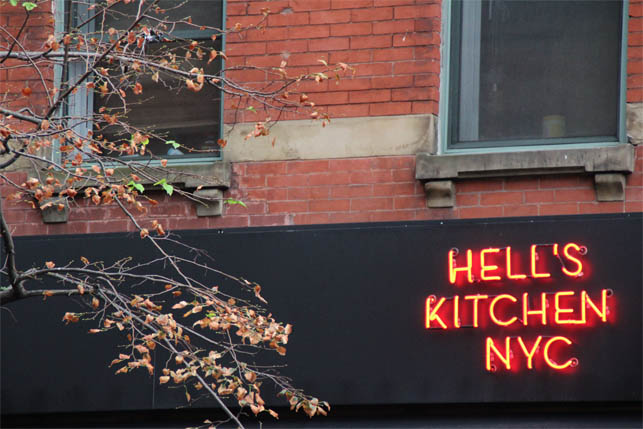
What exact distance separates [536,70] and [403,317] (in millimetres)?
2049

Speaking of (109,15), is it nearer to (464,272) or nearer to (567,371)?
(464,272)

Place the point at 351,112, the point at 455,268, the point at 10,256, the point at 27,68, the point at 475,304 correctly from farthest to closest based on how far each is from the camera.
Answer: the point at 27,68
the point at 351,112
the point at 455,268
the point at 475,304
the point at 10,256

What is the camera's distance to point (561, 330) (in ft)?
24.4

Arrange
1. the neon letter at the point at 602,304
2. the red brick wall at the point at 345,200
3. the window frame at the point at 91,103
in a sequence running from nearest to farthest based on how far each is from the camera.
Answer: the neon letter at the point at 602,304 < the red brick wall at the point at 345,200 < the window frame at the point at 91,103

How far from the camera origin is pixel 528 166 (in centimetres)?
775

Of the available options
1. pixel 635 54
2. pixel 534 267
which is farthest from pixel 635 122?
pixel 534 267

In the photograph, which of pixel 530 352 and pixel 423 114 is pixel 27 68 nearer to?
pixel 423 114

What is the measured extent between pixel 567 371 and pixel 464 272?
0.94 meters

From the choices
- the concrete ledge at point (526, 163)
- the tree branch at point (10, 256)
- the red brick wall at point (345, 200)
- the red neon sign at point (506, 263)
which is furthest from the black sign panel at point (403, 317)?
the tree branch at point (10, 256)

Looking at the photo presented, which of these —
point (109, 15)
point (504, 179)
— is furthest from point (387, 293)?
point (109, 15)

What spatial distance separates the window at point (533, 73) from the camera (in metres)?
8.08

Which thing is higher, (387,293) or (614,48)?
(614,48)

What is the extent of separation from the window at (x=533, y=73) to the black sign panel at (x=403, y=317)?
0.80 meters

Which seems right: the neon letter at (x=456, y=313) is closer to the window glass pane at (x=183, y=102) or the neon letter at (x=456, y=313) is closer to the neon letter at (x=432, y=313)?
the neon letter at (x=432, y=313)
